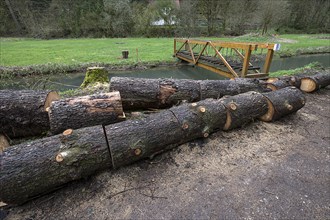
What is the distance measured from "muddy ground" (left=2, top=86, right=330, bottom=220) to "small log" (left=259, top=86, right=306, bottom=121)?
49cm

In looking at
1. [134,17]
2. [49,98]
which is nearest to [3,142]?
[49,98]

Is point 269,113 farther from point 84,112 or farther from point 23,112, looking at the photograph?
point 23,112

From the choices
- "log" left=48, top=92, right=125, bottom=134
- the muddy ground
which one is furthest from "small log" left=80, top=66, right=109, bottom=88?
the muddy ground

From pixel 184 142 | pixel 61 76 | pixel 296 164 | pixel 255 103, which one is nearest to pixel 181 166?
pixel 184 142

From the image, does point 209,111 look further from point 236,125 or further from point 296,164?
point 296,164

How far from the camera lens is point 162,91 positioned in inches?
110

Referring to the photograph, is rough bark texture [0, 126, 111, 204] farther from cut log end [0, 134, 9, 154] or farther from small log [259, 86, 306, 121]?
small log [259, 86, 306, 121]

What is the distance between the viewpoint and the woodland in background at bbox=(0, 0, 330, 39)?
1925cm

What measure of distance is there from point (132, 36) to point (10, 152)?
21.7m

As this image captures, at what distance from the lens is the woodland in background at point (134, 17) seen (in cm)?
1925

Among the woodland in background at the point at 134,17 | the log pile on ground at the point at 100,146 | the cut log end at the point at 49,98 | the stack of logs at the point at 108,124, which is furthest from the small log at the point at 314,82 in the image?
the woodland in background at the point at 134,17

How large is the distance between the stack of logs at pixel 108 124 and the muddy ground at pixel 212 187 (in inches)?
6.7

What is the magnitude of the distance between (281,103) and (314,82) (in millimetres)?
2320

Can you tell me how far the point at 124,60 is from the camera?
9.17m
